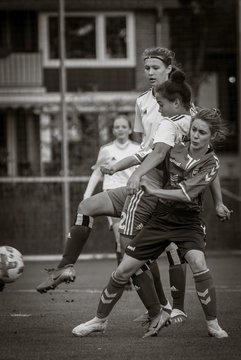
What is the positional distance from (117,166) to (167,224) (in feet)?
1.78

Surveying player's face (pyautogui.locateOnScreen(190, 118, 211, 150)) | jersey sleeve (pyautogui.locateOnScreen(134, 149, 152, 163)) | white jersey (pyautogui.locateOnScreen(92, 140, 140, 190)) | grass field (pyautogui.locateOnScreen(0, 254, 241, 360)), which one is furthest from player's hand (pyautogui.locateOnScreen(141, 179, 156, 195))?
white jersey (pyautogui.locateOnScreen(92, 140, 140, 190))

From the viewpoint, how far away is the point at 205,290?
6.56m

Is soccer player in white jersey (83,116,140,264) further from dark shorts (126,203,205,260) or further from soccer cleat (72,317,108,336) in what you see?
dark shorts (126,203,205,260)

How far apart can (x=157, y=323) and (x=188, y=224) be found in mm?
726

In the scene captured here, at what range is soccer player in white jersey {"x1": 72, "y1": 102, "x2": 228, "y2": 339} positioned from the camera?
258 inches

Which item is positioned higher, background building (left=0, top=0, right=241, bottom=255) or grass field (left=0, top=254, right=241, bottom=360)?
background building (left=0, top=0, right=241, bottom=255)

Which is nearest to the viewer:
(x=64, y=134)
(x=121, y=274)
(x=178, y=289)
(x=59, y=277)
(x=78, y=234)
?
(x=121, y=274)

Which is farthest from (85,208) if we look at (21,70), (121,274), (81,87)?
(81,87)

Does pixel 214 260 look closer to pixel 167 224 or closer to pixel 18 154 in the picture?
pixel 18 154

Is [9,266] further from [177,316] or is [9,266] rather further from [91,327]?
[177,316]

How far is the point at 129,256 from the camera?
21.7 ft

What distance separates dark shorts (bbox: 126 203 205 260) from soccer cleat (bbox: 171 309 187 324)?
2.34ft

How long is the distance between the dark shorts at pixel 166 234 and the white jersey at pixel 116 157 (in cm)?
391

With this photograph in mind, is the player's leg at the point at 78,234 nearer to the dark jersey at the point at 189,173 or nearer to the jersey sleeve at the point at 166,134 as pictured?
the dark jersey at the point at 189,173
